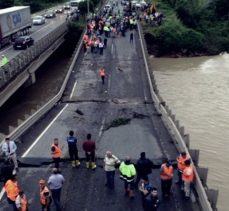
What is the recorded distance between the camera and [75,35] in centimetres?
5666

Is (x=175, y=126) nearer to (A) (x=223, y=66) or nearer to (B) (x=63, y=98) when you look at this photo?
(B) (x=63, y=98)

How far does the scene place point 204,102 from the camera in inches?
1373

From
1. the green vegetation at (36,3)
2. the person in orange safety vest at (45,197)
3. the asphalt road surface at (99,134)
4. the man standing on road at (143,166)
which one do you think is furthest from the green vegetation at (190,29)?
the person in orange safety vest at (45,197)

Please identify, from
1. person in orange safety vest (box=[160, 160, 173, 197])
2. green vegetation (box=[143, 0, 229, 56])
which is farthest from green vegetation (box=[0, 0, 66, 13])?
person in orange safety vest (box=[160, 160, 173, 197])

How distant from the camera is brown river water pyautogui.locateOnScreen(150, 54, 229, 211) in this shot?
2294 cm

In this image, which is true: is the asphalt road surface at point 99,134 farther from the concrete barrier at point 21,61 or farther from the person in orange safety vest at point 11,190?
the concrete barrier at point 21,61

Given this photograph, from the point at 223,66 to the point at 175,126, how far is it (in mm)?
32058

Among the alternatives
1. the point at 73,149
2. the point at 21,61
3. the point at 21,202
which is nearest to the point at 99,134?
the point at 73,149

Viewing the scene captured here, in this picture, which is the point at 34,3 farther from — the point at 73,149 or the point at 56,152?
the point at 56,152

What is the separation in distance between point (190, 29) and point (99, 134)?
4374 cm

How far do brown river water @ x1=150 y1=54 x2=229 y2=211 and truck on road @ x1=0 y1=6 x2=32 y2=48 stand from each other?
642 inches

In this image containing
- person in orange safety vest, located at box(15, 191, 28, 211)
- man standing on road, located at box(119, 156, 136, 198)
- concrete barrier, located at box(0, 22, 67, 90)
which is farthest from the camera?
concrete barrier, located at box(0, 22, 67, 90)

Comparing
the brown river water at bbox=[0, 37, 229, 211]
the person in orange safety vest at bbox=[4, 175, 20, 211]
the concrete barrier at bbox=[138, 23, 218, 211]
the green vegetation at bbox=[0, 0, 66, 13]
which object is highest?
the person in orange safety vest at bbox=[4, 175, 20, 211]

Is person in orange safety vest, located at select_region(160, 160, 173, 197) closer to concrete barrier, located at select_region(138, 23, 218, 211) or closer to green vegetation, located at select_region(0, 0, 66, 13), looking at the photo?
concrete barrier, located at select_region(138, 23, 218, 211)
